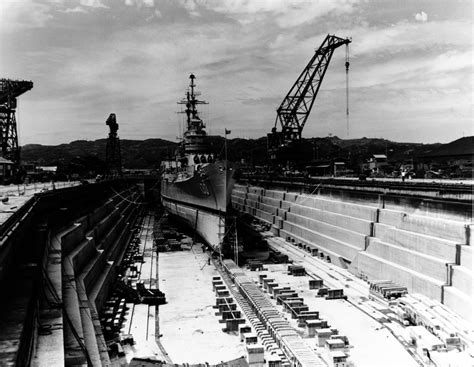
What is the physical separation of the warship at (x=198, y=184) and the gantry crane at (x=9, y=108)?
1787cm

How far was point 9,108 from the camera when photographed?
45531 millimetres

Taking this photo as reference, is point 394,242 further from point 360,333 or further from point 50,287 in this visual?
point 50,287

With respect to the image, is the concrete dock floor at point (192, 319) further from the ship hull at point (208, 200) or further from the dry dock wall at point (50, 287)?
the ship hull at point (208, 200)

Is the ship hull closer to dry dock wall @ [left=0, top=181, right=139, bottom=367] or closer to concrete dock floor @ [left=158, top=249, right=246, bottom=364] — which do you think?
Result: concrete dock floor @ [left=158, top=249, right=246, bottom=364]

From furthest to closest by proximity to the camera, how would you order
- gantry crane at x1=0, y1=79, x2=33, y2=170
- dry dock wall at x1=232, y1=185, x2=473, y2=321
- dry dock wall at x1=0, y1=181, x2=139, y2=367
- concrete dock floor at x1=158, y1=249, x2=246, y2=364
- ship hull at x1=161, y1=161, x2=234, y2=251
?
1. gantry crane at x1=0, y1=79, x2=33, y2=170
2. ship hull at x1=161, y1=161, x2=234, y2=251
3. dry dock wall at x1=232, y1=185, x2=473, y2=321
4. concrete dock floor at x1=158, y1=249, x2=246, y2=364
5. dry dock wall at x1=0, y1=181, x2=139, y2=367

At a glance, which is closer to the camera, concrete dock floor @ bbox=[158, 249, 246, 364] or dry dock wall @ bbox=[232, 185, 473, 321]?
concrete dock floor @ bbox=[158, 249, 246, 364]

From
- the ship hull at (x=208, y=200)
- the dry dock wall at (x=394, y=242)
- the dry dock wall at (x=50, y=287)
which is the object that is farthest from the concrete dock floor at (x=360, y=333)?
the ship hull at (x=208, y=200)

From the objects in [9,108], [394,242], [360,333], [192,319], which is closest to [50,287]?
[192,319]

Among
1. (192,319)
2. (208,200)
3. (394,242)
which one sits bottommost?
(192,319)

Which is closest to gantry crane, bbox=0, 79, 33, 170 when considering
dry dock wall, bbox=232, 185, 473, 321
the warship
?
the warship

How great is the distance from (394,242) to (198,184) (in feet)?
64.7

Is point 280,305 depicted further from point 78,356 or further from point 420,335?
point 78,356

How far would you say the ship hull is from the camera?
35.5m

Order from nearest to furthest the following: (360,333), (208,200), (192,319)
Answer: (360,333) → (192,319) → (208,200)
